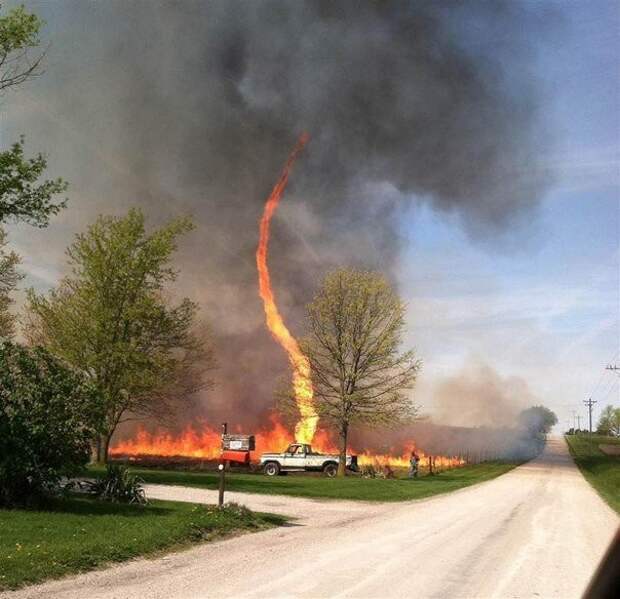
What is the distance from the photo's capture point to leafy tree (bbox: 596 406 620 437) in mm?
168625

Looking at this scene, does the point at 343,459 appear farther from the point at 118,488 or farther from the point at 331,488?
the point at 118,488

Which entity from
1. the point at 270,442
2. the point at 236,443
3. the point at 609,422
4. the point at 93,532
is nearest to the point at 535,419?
the point at 609,422

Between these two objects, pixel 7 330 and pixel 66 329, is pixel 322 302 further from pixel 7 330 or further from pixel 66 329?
pixel 7 330

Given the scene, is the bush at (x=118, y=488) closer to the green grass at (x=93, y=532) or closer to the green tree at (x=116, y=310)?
the green grass at (x=93, y=532)

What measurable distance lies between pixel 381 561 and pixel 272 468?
90.7ft

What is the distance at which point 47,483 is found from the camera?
15.1m

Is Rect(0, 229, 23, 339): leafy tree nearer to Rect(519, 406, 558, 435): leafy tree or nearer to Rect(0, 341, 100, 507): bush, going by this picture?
Rect(0, 341, 100, 507): bush

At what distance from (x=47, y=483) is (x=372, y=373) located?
27.0 metres

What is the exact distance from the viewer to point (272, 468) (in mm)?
37844

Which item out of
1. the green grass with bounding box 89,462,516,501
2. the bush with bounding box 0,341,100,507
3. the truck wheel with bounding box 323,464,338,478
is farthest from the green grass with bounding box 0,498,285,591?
the truck wheel with bounding box 323,464,338,478

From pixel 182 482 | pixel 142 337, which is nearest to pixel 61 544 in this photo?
pixel 182 482

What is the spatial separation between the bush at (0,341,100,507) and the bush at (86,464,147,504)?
1.58 metres

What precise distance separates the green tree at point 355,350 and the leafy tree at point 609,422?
486ft

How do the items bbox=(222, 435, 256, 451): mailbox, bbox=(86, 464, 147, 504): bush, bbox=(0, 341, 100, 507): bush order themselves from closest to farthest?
bbox=(0, 341, 100, 507): bush < bbox=(222, 435, 256, 451): mailbox < bbox=(86, 464, 147, 504): bush
